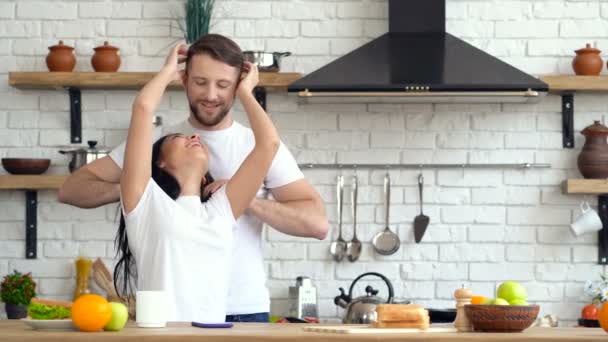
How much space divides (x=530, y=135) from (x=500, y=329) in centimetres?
285

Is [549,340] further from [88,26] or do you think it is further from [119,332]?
[88,26]

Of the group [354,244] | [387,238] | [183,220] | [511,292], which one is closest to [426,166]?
[387,238]

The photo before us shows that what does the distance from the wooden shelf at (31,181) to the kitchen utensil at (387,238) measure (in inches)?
55.8

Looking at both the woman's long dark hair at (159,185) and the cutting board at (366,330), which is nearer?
the cutting board at (366,330)

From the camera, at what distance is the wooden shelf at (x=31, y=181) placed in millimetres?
4938

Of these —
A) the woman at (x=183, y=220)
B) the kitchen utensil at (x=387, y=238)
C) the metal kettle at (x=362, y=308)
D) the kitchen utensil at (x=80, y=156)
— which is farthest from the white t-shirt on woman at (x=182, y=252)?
the kitchen utensil at (x=387, y=238)

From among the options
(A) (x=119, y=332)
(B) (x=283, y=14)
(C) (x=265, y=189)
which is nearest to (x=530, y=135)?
(B) (x=283, y=14)

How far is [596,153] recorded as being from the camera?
194 inches

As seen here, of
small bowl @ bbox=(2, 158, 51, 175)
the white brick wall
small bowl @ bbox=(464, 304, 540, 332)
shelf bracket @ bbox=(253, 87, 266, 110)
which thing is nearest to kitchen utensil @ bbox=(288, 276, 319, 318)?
the white brick wall

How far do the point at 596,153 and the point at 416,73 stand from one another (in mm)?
899

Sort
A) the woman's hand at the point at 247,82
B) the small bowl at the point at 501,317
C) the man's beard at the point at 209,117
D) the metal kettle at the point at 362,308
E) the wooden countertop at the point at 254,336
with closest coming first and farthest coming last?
the wooden countertop at the point at 254,336 → the small bowl at the point at 501,317 → the woman's hand at the point at 247,82 → the man's beard at the point at 209,117 → the metal kettle at the point at 362,308

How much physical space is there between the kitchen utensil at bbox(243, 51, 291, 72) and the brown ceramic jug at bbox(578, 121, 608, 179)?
1.36 meters

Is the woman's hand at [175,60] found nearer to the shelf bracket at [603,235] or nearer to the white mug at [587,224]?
the white mug at [587,224]

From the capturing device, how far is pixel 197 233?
2.88 meters
